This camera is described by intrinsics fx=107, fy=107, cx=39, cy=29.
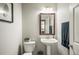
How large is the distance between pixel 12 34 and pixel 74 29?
851 mm

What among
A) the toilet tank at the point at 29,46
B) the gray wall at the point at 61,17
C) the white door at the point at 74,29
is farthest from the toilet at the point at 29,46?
the white door at the point at 74,29

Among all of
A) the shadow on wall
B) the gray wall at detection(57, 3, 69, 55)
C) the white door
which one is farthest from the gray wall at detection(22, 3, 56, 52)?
the white door

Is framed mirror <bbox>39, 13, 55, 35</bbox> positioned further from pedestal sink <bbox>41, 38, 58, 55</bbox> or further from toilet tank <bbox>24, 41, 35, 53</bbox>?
toilet tank <bbox>24, 41, 35, 53</bbox>

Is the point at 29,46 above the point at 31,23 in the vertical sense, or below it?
below

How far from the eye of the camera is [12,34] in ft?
4.87

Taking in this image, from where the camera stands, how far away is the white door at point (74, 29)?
141cm

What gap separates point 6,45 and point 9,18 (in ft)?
1.17

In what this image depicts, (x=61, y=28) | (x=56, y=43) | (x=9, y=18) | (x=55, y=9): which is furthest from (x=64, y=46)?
(x=9, y=18)

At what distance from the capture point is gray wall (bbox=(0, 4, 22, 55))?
1343 millimetres

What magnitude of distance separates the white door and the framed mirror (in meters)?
0.26

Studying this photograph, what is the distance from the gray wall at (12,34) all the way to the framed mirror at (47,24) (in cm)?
31

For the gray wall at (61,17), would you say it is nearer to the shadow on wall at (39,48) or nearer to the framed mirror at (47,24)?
the framed mirror at (47,24)

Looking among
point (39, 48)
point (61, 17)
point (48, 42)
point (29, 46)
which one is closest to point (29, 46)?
point (29, 46)

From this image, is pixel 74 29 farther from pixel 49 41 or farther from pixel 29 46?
pixel 29 46
